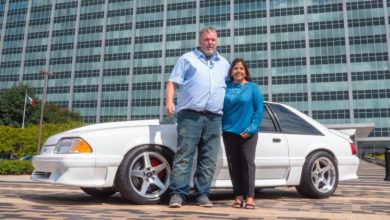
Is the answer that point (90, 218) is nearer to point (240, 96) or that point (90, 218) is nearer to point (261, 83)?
point (240, 96)

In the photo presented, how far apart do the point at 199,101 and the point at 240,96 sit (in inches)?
18.9

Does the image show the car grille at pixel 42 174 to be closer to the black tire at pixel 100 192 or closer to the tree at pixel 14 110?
the black tire at pixel 100 192

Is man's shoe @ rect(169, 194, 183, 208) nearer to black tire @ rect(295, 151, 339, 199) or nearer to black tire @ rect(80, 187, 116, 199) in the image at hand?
black tire @ rect(80, 187, 116, 199)

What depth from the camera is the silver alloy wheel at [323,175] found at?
15.4 ft

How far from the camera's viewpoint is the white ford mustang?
355cm

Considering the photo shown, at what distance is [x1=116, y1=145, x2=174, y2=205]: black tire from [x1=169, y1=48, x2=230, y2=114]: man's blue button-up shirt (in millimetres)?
562

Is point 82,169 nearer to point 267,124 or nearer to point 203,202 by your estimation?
point 203,202

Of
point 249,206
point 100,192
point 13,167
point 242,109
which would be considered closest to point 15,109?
point 13,167

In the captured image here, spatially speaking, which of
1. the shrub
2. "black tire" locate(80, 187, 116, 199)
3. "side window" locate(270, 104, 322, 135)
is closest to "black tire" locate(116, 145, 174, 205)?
"black tire" locate(80, 187, 116, 199)

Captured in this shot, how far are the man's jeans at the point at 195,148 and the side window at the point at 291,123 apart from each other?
131 cm

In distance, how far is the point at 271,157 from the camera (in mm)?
4348

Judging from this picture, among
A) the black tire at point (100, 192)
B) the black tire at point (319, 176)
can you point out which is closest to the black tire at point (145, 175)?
the black tire at point (100, 192)

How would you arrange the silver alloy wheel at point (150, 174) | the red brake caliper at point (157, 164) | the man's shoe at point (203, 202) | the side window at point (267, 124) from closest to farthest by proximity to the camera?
the man's shoe at point (203, 202), the silver alloy wheel at point (150, 174), the red brake caliper at point (157, 164), the side window at point (267, 124)

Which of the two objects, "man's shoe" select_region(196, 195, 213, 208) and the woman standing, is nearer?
"man's shoe" select_region(196, 195, 213, 208)
